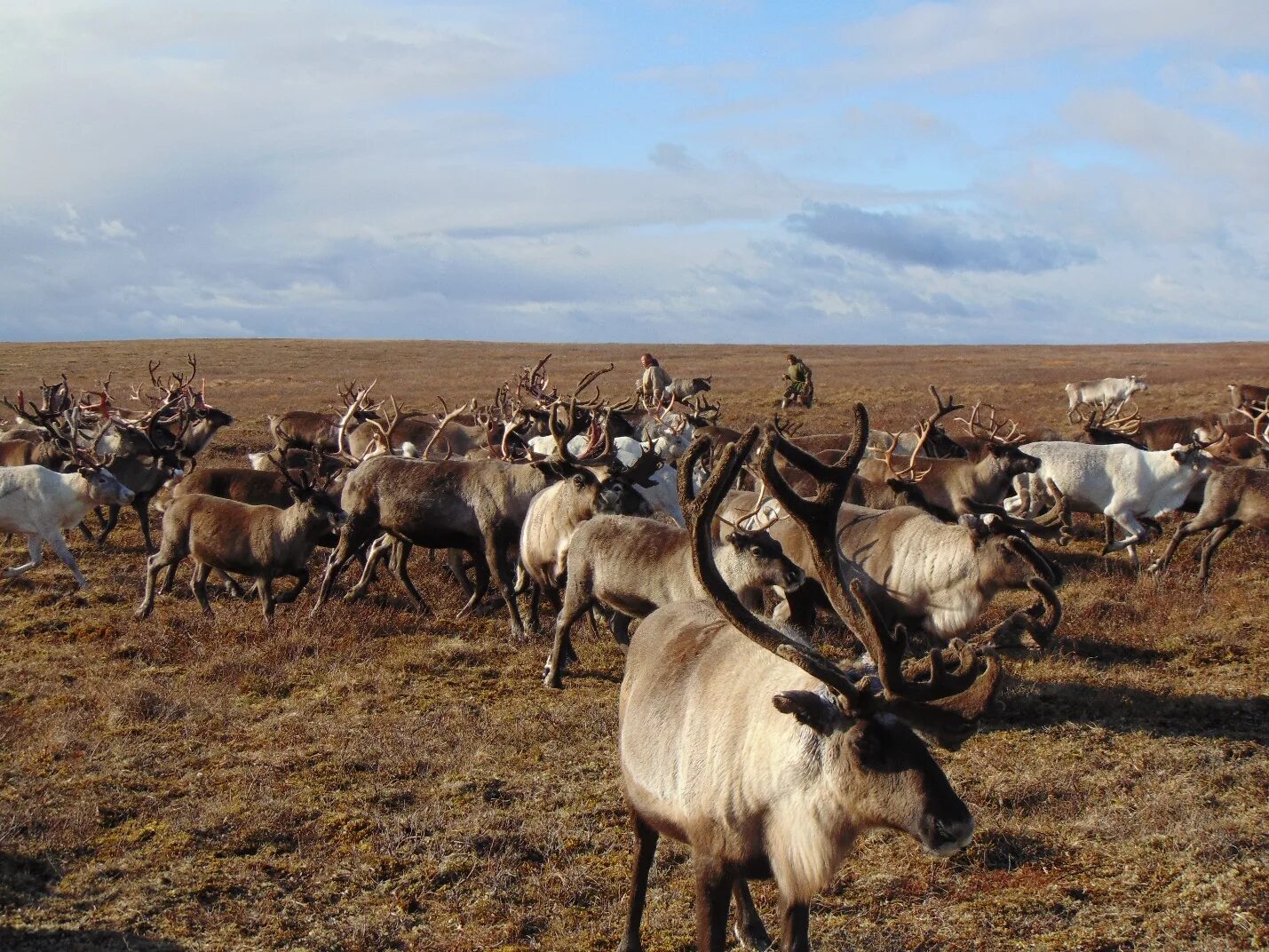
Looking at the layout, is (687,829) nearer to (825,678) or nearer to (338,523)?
(825,678)

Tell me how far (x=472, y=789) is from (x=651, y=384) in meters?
18.6

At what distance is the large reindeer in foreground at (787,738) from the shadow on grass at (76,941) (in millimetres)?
2252

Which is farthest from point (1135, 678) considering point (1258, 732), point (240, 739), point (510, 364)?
point (510, 364)

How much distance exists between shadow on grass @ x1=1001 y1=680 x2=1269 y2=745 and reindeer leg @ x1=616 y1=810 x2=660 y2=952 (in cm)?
375

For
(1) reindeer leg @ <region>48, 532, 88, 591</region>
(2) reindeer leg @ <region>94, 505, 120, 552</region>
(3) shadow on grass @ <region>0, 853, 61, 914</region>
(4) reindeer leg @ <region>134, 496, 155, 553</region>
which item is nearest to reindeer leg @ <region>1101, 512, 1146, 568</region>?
(3) shadow on grass @ <region>0, 853, 61, 914</region>

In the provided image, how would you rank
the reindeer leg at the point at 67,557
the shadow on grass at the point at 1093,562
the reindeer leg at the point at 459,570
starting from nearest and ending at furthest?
the reindeer leg at the point at 459,570 → the reindeer leg at the point at 67,557 → the shadow on grass at the point at 1093,562

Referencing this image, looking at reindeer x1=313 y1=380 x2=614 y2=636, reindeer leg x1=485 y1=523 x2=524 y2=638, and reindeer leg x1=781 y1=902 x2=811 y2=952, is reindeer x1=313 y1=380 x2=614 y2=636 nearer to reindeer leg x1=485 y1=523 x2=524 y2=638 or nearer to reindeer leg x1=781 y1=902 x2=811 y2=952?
reindeer leg x1=485 y1=523 x2=524 y2=638

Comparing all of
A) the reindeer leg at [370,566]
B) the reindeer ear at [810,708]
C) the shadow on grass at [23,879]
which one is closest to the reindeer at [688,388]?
the reindeer leg at [370,566]

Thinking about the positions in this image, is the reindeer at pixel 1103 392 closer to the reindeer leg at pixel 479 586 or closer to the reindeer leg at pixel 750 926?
the reindeer leg at pixel 479 586

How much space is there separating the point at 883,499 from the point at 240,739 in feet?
21.4

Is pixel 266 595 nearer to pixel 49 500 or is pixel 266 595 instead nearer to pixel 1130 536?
pixel 49 500

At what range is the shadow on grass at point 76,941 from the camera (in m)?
4.88

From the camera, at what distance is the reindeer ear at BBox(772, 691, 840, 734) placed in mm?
3455

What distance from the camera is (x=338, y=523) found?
418 inches
